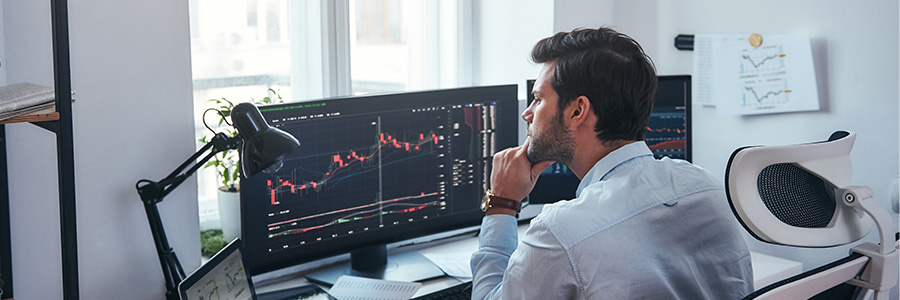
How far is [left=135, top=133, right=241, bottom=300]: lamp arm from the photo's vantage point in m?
1.49

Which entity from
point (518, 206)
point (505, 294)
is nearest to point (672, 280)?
point (505, 294)

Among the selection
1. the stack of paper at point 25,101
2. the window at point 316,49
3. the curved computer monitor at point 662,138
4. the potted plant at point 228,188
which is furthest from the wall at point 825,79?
the stack of paper at point 25,101

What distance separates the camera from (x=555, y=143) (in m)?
1.39

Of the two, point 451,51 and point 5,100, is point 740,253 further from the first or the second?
point 451,51

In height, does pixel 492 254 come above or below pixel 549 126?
below

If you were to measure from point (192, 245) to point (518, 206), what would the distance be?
2.34 ft

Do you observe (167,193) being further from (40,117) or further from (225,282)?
(40,117)

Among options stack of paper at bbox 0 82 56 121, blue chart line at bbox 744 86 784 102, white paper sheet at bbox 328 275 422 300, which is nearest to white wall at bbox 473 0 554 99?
blue chart line at bbox 744 86 784 102

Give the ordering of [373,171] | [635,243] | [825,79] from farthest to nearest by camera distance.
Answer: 1. [825,79]
2. [373,171]
3. [635,243]

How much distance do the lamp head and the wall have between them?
1157 mm

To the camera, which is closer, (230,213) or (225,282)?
(225,282)

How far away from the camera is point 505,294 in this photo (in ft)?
3.98

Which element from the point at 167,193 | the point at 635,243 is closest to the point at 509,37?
the point at 167,193

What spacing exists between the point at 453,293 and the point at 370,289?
19 centimetres
